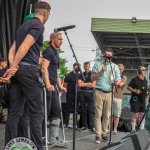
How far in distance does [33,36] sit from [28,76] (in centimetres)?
42

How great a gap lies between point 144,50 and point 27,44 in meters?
25.3

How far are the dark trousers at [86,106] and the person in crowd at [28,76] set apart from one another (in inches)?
204

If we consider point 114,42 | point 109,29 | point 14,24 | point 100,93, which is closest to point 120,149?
point 100,93

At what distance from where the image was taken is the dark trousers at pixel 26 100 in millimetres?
4086

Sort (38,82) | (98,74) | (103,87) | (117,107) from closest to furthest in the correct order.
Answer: (38,82)
(98,74)
(103,87)
(117,107)

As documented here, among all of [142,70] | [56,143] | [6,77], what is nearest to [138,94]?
[142,70]

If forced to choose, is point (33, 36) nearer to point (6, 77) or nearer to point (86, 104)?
point (6, 77)

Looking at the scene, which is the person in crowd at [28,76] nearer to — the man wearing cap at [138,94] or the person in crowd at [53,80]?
the person in crowd at [53,80]

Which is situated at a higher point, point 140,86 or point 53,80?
point 53,80

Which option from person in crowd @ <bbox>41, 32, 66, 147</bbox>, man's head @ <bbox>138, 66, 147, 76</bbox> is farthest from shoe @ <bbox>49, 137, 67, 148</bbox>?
man's head @ <bbox>138, 66, 147, 76</bbox>

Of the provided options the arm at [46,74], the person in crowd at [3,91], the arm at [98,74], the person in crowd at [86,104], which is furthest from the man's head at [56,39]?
the person in crowd at [86,104]

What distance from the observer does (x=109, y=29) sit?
2391 centimetres

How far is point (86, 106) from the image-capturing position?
9.59m

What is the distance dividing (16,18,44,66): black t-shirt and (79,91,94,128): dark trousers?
524 cm
